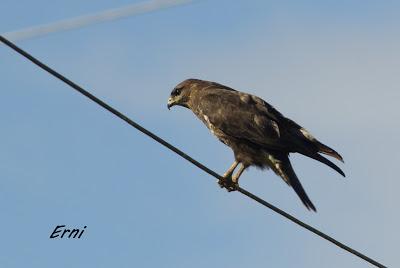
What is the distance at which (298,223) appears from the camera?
866 centimetres

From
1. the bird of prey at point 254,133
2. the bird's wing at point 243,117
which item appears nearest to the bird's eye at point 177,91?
the bird of prey at point 254,133

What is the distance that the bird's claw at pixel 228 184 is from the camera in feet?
40.9

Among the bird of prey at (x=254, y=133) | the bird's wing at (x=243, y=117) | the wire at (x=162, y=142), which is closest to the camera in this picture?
the wire at (x=162, y=142)

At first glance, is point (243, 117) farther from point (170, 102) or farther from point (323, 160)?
point (170, 102)

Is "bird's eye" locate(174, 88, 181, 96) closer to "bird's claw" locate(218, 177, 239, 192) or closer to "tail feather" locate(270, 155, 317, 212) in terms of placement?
"bird's claw" locate(218, 177, 239, 192)

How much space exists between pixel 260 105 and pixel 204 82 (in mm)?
1685

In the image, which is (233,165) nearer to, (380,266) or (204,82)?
(204,82)

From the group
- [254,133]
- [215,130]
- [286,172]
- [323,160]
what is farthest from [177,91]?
[323,160]

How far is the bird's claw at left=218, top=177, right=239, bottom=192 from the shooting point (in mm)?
12469

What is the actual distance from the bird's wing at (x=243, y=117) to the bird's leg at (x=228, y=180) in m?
0.45

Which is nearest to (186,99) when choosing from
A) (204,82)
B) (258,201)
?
(204,82)

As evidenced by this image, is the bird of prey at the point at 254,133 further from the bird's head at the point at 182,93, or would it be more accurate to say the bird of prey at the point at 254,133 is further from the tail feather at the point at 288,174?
the bird's head at the point at 182,93

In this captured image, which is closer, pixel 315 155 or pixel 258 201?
pixel 258 201

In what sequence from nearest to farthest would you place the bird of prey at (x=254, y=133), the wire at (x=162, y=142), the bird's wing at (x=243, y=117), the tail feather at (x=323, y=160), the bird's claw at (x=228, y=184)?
the wire at (x=162, y=142), the tail feather at (x=323, y=160), the bird of prey at (x=254, y=133), the bird's wing at (x=243, y=117), the bird's claw at (x=228, y=184)
